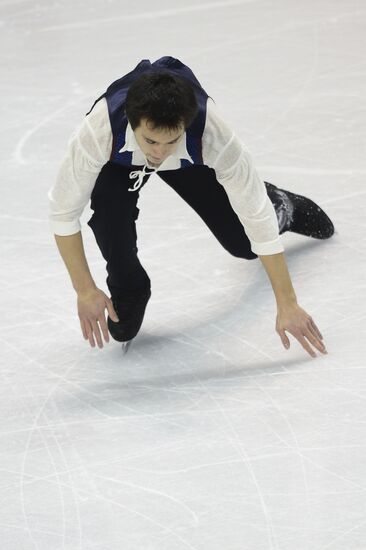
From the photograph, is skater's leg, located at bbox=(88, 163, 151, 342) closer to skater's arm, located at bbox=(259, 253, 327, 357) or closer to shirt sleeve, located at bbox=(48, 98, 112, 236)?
shirt sleeve, located at bbox=(48, 98, 112, 236)

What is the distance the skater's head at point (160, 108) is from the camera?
71.2 inches

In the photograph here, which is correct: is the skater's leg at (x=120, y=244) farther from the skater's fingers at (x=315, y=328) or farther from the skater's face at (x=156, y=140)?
the skater's fingers at (x=315, y=328)

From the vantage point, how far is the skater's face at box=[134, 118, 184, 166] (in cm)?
184

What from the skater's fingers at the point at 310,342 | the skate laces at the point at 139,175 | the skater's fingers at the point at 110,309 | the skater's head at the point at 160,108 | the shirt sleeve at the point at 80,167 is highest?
the skater's head at the point at 160,108

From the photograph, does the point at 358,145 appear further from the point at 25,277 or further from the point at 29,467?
the point at 29,467

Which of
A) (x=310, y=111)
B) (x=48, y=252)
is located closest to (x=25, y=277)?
(x=48, y=252)

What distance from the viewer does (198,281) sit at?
8.86ft

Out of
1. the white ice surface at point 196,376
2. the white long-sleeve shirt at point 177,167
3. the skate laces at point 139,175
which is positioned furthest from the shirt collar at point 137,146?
the white ice surface at point 196,376

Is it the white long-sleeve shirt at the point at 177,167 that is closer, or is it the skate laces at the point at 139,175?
the white long-sleeve shirt at the point at 177,167

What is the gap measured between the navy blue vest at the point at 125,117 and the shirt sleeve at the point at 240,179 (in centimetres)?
2

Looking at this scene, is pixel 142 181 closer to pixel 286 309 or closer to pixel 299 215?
pixel 286 309

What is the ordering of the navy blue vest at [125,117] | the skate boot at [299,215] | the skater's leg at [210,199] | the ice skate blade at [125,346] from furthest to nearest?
the skate boot at [299,215] < the ice skate blade at [125,346] < the skater's leg at [210,199] < the navy blue vest at [125,117]

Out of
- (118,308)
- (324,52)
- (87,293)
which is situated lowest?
(324,52)

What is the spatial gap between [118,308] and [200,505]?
24.2 inches
